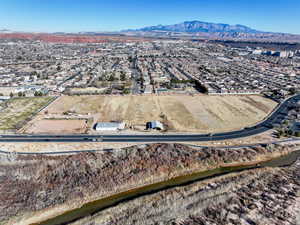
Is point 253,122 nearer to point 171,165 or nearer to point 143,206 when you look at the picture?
point 171,165

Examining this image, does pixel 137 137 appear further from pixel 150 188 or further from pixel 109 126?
pixel 150 188

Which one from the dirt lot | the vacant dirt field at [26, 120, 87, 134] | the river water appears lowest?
the river water

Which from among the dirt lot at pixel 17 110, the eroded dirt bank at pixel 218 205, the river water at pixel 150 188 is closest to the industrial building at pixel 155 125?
the river water at pixel 150 188

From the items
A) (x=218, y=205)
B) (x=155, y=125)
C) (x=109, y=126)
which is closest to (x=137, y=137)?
(x=155, y=125)

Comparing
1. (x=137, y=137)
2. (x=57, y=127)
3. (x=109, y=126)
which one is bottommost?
(x=57, y=127)

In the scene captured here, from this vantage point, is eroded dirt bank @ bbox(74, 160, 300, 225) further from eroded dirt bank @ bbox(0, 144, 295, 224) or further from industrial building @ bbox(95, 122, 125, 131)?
industrial building @ bbox(95, 122, 125, 131)

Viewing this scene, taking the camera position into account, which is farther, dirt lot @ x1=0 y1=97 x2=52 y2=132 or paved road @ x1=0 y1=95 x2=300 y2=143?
dirt lot @ x1=0 y1=97 x2=52 y2=132

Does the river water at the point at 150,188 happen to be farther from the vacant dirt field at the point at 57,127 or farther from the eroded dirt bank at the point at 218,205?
the vacant dirt field at the point at 57,127

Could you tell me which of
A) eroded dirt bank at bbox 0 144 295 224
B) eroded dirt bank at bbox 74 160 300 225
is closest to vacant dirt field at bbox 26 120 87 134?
eroded dirt bank at bbox 0 144 295 224
